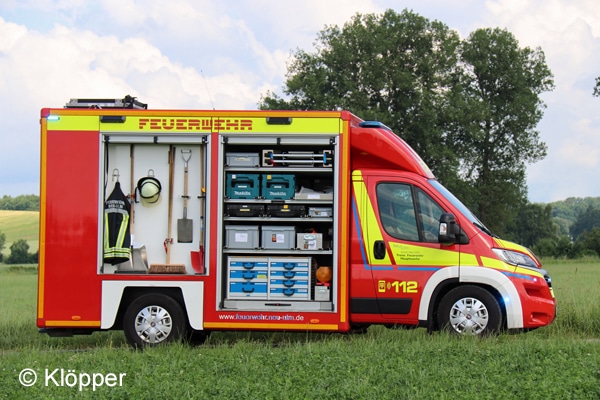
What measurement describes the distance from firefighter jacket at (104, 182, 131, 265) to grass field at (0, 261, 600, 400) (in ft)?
4.69

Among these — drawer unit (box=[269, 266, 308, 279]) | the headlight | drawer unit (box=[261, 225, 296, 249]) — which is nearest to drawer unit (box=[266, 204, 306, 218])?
drawer unit (box=[261, 225, 296, 249])

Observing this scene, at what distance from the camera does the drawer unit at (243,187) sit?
A: 411 inches

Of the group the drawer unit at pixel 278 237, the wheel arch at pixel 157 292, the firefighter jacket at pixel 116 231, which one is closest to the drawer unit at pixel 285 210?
the drawer unit at pixel 278 237

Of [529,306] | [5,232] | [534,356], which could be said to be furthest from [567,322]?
[5,232]

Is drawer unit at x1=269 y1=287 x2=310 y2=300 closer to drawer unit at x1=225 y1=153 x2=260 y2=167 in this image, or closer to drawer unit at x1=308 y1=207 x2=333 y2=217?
drawer unit at x1=308 y1=207 x2=333 y2=217

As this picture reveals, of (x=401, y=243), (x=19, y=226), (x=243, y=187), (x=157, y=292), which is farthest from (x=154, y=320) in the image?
(x=19, y=226)

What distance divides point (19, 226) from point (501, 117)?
139 ft

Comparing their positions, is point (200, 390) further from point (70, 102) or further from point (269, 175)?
point (70, 102)

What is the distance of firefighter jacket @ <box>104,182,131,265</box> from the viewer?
10.3m

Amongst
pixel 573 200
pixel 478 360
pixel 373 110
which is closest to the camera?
pixel 478 360

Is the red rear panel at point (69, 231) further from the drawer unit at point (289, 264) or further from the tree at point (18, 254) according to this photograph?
the tree at point (18, 254)

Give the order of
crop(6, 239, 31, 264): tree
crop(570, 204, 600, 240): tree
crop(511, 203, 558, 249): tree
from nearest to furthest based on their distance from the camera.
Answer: crop(6, 239, 31, 264): tree < crop(511, 203, 558, 249): tree < crop(570, 204, 600, 240): tree

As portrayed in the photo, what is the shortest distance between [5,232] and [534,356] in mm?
64726

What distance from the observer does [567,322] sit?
38.4 ft
